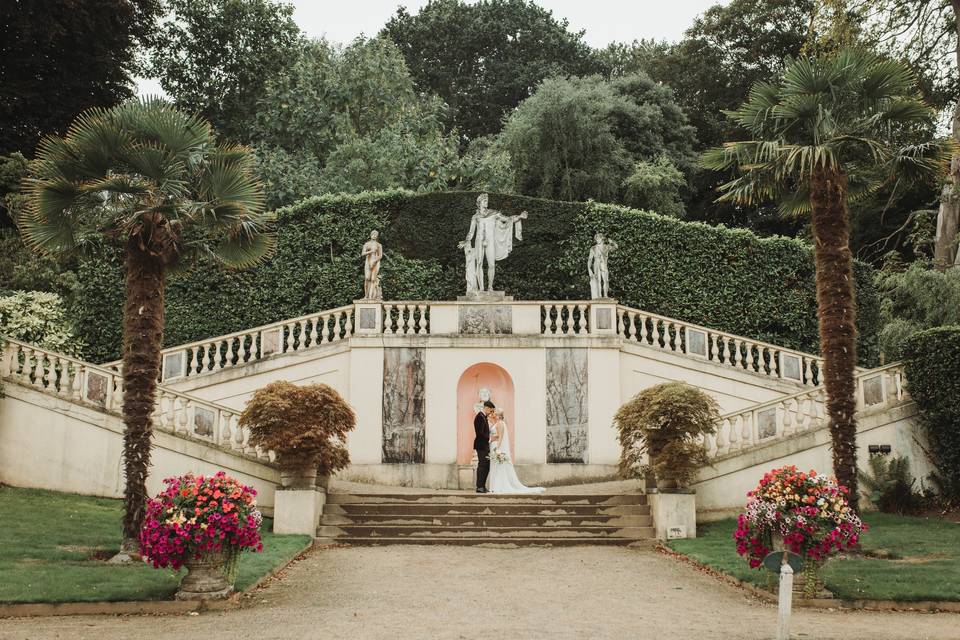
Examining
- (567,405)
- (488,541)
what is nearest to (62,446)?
(488,541)

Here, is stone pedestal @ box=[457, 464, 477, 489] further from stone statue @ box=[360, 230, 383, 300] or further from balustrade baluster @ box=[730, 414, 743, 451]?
balustrade baluster @ box=[730, 414, 743, 451]

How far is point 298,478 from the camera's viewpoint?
614 inches

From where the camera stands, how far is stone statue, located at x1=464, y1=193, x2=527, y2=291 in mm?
23297

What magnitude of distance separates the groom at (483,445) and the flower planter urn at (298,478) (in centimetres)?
376

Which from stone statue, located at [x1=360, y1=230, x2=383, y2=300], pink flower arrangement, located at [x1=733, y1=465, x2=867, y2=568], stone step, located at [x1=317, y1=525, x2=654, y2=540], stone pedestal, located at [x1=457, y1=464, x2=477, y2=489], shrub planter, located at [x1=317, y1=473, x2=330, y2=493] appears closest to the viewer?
pink flower arrangement, located at [x1=733, y1=465, x2=867, y2=568]

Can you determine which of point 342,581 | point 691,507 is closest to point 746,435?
point 691,507

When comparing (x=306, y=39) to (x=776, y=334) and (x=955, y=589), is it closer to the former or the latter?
(x=776, y=334)

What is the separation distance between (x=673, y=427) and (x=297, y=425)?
19.6 feet

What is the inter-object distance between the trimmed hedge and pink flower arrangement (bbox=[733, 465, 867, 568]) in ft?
24.0

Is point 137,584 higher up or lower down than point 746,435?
lower down

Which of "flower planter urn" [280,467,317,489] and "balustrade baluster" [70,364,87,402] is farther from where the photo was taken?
"balustrade baluster" [70,364,87,402]

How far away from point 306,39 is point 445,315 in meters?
22.3

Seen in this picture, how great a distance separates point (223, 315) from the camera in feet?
82.6

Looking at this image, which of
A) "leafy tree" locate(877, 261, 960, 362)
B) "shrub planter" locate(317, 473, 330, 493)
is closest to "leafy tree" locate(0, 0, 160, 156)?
"shrub planter" locate(317, 473, 330, 493)
